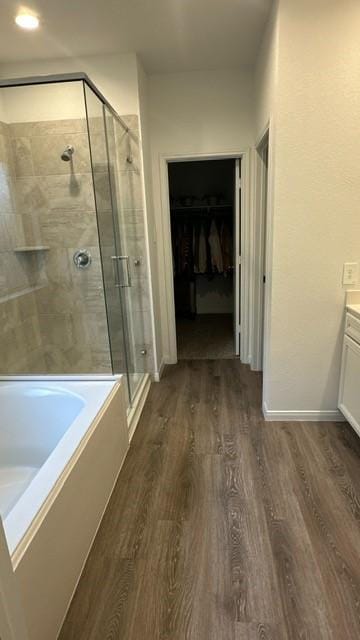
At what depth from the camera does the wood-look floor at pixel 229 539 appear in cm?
134

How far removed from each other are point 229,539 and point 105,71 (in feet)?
10.9

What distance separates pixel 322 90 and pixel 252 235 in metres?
1.38

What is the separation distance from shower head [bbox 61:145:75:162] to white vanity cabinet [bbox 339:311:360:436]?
96.6 inches

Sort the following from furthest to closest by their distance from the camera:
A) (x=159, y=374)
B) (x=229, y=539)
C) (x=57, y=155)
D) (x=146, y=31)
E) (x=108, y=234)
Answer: (x=159, y=374) < (x=57, y=155) < (x=108, y=234) < (x=146, y=31) < (x=229, y=539)

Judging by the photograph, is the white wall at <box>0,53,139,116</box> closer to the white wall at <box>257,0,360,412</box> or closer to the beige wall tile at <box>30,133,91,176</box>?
the beige wall tile at <box>30,133,91,176</box>

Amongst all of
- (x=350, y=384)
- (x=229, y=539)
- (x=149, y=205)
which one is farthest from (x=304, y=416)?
(x=149, y=205)

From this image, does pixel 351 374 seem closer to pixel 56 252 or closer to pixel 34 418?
pixel 34 418

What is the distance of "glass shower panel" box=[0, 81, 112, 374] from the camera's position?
9.16 ft

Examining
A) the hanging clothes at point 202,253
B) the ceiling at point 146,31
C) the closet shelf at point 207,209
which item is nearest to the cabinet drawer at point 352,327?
the ceiling at point 146,31

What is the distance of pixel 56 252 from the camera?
10.1 ft

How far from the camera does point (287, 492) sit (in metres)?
1.95

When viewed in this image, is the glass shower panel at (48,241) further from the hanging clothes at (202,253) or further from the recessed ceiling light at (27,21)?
the hanging clothes at (202,253)

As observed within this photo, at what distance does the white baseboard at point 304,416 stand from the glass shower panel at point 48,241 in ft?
4.16

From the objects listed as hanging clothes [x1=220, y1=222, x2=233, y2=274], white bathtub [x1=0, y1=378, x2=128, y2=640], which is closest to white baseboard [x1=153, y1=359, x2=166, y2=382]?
white bathtub [x1=0, y1=378, x2=128, y2=640]
